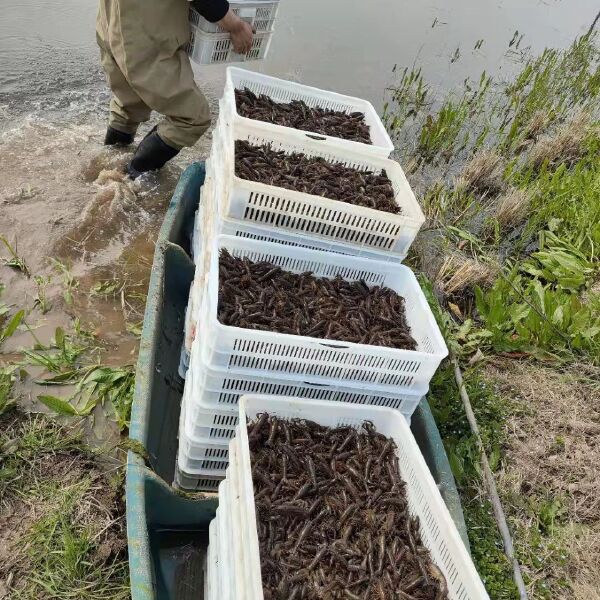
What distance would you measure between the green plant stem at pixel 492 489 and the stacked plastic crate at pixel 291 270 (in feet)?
4.08

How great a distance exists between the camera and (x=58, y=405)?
3750 mm

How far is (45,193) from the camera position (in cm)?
575

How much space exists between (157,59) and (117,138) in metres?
1.78

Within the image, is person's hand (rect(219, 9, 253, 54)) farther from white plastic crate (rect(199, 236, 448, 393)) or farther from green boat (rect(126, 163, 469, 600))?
white plastic crate (rect(199, 236, 448, 393))

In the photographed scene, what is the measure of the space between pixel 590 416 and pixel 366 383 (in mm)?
2795

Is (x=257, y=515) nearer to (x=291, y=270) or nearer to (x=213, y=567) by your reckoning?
(x=213, y=567)

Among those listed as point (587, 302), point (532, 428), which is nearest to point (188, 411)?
point (532, 428)

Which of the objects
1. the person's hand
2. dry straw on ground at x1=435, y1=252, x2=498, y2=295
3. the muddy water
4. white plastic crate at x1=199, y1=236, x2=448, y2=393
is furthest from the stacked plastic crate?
dry straw on ground at x1=435, y1=252, x2=498, y2=295

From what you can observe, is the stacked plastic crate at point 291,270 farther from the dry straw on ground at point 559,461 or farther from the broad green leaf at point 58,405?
the dry straw on ground at point 559,461

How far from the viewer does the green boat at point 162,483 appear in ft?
8.95

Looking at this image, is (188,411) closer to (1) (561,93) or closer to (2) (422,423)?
(2) (422,423)

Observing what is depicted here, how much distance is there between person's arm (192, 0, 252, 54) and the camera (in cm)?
443

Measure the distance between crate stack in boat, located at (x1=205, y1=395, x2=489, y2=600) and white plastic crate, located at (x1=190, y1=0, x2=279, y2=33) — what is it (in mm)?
3336

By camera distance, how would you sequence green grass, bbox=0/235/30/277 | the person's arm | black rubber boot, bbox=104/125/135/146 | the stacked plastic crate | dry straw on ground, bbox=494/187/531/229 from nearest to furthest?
the stacked plastic crate, the person's arm, green grass, bbox=0/235/30/277, black rubber boot, bbox=104/125/135/146, dry straw on ground, bbox=494/187/531/229
